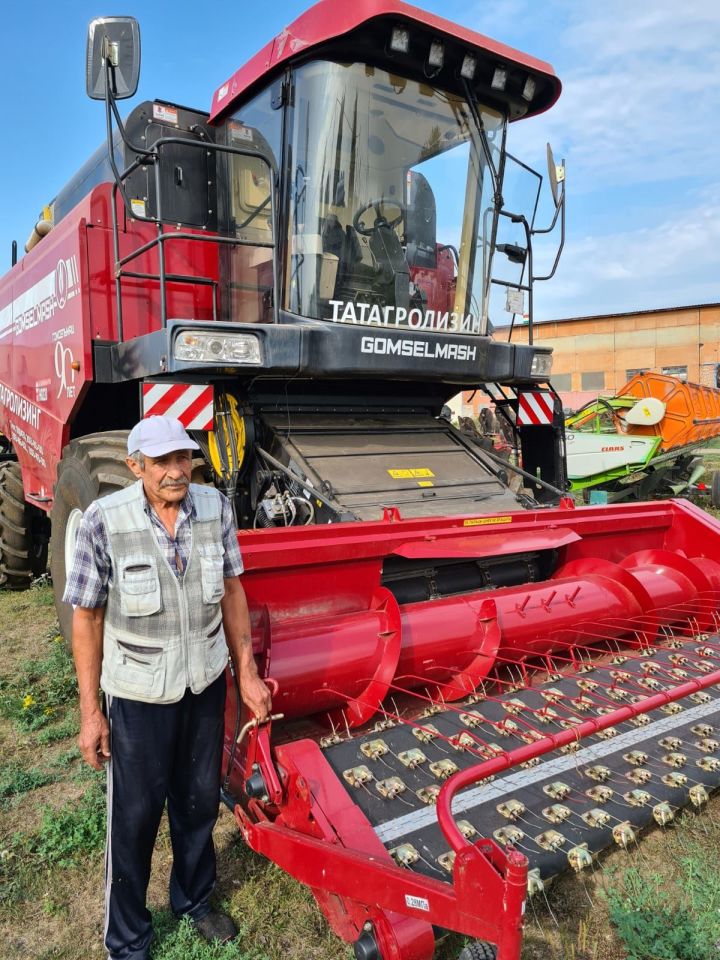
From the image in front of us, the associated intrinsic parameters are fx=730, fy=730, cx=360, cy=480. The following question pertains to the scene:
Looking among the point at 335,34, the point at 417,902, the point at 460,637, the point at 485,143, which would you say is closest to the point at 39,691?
the point at 460,637

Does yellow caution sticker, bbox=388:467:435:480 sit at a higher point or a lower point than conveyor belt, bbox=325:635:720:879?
higher

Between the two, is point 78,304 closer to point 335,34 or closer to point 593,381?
point 335,34

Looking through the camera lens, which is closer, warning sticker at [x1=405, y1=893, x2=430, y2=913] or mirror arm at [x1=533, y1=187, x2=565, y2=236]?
warning sticker at [x1=405, y1=893, x2=430, y2=913]

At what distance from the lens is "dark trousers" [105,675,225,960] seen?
2000 millimetres

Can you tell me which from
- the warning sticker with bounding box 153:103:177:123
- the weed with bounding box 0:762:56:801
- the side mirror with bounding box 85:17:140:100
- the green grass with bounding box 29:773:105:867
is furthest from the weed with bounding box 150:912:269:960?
the warning sticker with bounding box 153:103:177:123

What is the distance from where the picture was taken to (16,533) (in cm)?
591

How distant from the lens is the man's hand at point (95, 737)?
1980 mm

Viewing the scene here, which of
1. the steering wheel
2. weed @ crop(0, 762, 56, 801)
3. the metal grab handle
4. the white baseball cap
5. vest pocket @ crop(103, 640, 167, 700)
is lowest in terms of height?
weed @ crop(0, 762, 56, 801)

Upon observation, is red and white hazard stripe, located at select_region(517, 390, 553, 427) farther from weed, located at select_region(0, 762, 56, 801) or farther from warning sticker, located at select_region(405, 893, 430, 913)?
warning sticker, located at select_region(405, 893, 430, 913)

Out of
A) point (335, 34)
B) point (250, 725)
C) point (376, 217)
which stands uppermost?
point (335, 34)

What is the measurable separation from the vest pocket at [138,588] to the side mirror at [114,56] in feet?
7.39

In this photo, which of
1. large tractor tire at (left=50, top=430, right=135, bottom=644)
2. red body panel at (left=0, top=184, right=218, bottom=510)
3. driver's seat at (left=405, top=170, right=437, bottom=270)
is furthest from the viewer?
red body panel at (left=0, top=184, right=218, bottom=510)

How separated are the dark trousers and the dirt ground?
0.14 meters

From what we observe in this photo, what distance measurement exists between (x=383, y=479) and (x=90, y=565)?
196 centimetres
